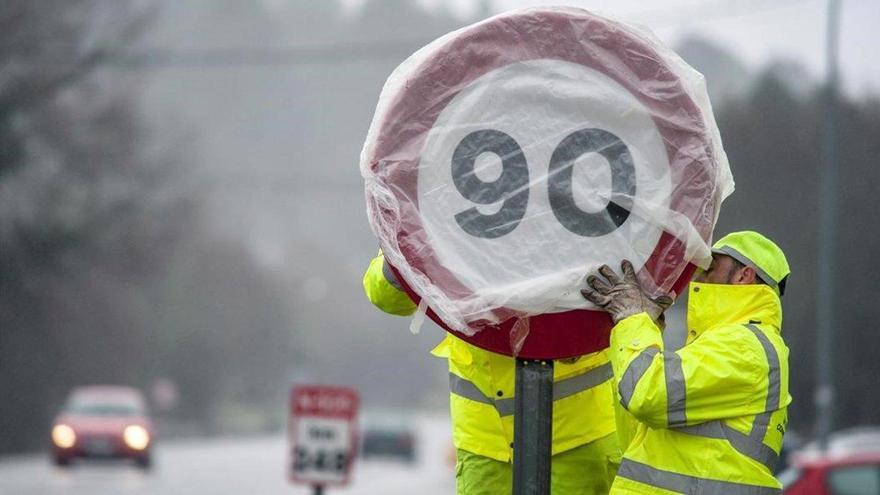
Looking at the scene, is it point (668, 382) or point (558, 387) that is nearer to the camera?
point (668, 382)

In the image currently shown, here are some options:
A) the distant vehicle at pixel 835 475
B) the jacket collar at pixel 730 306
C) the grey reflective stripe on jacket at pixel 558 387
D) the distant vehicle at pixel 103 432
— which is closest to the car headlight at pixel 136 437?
the distant vehicle at pixel 103 432

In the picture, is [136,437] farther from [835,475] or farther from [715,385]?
[715,385]

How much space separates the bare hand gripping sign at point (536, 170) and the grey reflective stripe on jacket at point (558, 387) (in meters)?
0.99

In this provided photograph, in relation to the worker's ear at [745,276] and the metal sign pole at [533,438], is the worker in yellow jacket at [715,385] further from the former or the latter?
the metal sign pole at [533,438]

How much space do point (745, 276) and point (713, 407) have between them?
1.46 ft

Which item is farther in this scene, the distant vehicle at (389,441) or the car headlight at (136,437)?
the distant vehicle at (389,441)

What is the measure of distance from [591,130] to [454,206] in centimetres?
38

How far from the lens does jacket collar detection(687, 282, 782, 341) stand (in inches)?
187

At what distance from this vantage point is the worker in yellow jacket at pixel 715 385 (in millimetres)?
4371

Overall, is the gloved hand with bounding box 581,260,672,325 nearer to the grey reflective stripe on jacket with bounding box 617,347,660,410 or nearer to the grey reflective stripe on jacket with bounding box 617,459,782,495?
the grey reflective stripe on jacket with bounding box 617,347,660,410

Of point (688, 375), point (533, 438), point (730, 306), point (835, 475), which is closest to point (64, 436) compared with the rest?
point (835, 475)

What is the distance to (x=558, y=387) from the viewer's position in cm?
521

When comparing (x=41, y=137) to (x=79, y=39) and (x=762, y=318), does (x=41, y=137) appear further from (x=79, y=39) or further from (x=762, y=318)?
(x=762, y=318)

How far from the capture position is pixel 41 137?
1834 inches
